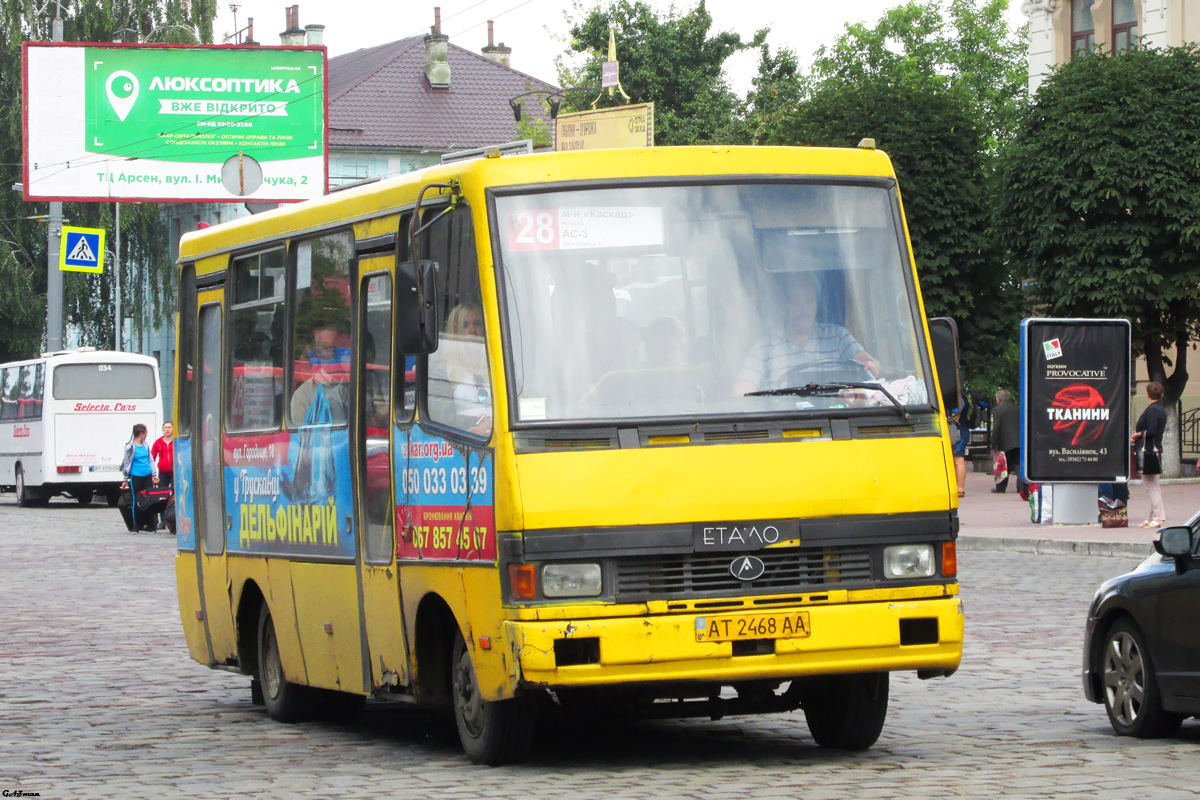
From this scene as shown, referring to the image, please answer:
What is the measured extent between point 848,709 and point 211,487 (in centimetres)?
446

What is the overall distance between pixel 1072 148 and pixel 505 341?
27.5 meters

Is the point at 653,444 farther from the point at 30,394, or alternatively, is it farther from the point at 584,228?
the point at 30,394

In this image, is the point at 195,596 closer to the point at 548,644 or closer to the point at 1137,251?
the point at 548,644

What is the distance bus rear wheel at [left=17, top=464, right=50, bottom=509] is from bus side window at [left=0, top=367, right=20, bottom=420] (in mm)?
1389

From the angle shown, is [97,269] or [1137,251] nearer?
[1137,251]

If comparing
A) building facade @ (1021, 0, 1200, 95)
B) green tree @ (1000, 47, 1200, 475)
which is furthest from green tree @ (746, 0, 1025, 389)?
building facade @ (1021, 0, 1200, 95)

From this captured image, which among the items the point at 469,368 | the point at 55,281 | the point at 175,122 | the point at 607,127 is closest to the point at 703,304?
the point at 469,368

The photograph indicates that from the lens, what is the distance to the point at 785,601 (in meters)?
8.23

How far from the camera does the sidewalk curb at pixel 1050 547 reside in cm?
2191

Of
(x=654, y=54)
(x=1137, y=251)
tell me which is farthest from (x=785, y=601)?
(x=654, y=54)

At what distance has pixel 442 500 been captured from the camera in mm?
8711

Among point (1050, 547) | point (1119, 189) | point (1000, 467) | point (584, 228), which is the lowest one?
point (1050, 547)

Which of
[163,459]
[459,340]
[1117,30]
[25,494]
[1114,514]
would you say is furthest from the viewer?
[25,494]

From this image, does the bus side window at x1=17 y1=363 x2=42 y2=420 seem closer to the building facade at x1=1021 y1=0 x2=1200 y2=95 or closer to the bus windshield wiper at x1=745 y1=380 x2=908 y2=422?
the building facade at x1=1021 y1=0 x2=1200 y2=95
